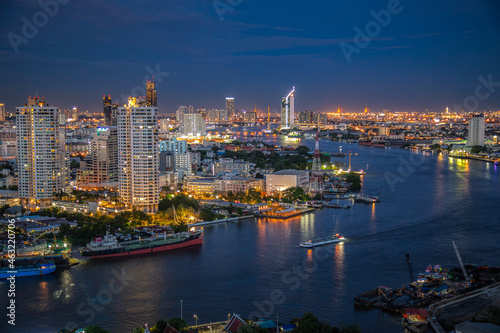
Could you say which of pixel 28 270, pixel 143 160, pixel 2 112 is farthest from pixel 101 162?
pixel 2 112

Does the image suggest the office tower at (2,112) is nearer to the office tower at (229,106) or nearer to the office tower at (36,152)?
the office tower at (36,152)

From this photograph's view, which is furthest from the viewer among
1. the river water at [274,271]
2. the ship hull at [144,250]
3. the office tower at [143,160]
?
the office tower at [143,160]

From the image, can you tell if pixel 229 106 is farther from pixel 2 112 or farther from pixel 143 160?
pixel 143 160

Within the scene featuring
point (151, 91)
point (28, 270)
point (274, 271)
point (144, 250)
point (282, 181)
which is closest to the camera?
point (274, 271)

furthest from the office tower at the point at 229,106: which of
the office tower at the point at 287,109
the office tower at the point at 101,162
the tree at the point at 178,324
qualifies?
the tree at the point at 178,324

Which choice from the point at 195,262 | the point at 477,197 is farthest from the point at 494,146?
the point at 195,262

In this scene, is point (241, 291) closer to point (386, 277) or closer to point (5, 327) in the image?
point (386, 277)

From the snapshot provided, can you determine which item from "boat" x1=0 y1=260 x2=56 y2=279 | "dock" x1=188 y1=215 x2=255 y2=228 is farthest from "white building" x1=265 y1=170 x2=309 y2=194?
"boat" x1=0 y1=260 x2=56 y2=279

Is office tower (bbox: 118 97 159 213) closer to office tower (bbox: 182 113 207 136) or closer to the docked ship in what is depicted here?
the docked ship
